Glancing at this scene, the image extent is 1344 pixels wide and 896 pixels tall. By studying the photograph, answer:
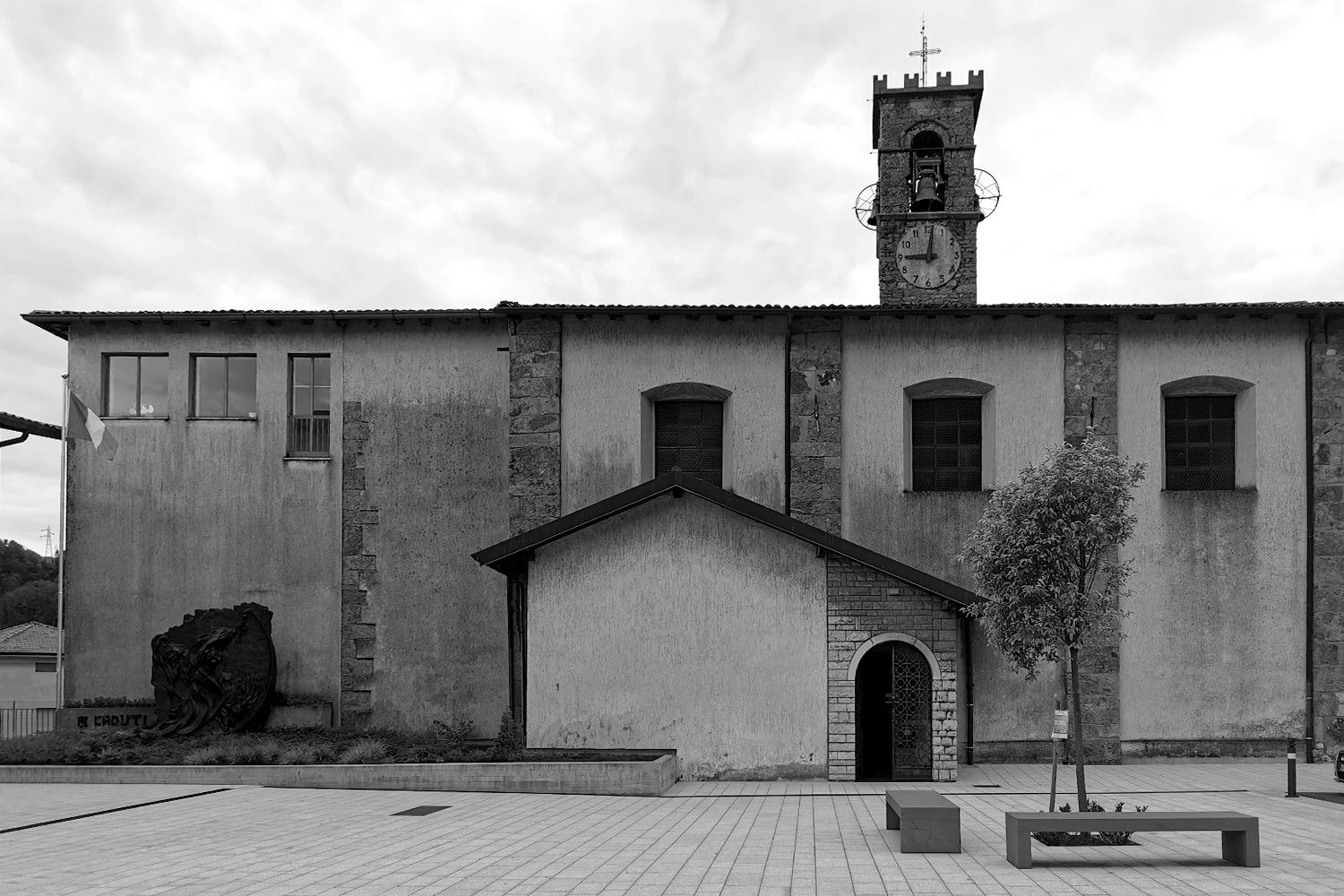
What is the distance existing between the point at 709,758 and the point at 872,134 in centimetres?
1919

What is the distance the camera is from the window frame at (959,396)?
1934 cm

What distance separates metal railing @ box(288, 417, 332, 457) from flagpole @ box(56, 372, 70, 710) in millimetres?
4135

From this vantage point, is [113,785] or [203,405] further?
[203,405]

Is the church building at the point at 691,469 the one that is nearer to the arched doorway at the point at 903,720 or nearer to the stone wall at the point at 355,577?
the stone wall at the point at 355,577

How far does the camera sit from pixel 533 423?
19609 mm

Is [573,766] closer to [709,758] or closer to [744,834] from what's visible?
[709,758]

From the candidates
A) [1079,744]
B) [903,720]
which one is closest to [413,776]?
[903,720]

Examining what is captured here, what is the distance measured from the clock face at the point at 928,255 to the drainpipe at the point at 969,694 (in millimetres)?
10761

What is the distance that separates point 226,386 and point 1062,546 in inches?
635

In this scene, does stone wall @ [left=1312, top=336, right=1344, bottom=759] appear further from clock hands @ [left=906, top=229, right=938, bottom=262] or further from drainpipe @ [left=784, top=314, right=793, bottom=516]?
drainpipe @ [left=784, top=314, right=793, bottom=516]

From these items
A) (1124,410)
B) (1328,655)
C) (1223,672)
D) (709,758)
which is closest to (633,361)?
(709,758)

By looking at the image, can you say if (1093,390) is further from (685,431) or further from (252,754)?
(252,754)

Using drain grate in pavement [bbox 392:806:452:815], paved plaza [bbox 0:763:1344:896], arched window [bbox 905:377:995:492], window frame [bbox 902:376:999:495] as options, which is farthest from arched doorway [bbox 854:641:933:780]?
drain grate in pavement [bbox 392:806:452:815]

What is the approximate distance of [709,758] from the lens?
16.1 m
